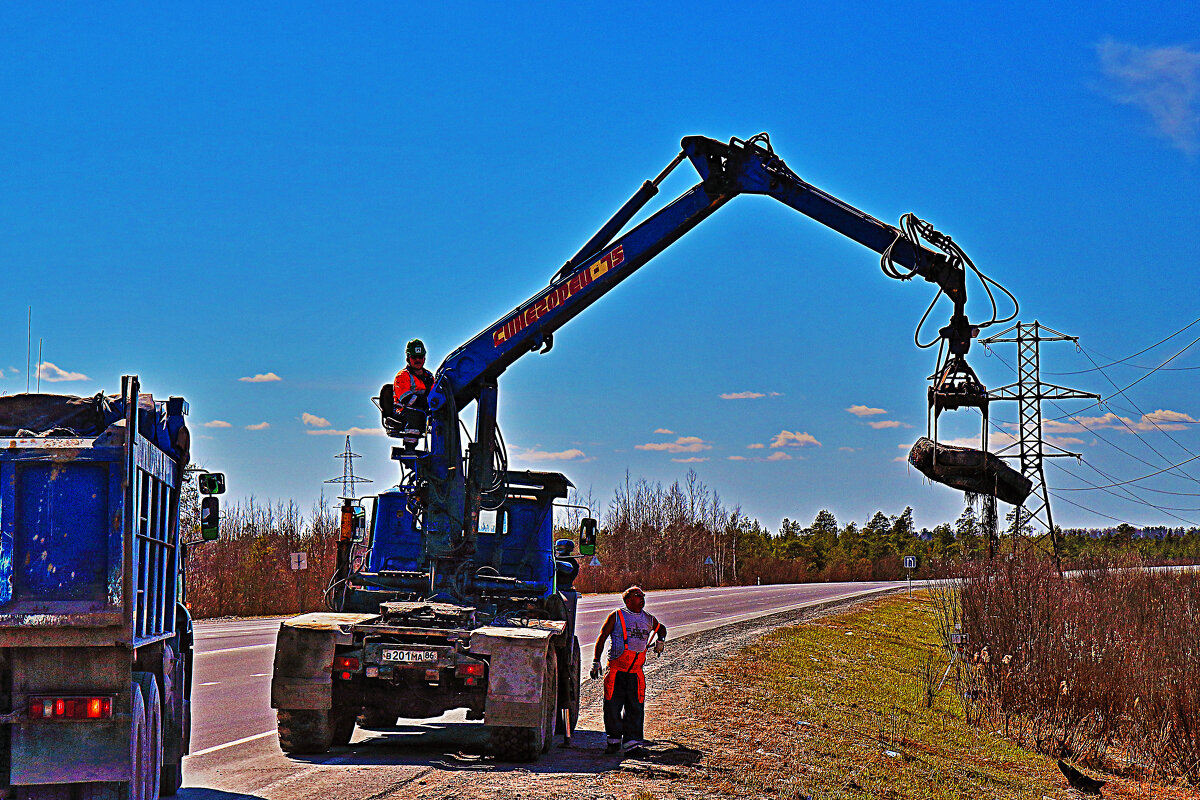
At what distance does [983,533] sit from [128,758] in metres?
16.4

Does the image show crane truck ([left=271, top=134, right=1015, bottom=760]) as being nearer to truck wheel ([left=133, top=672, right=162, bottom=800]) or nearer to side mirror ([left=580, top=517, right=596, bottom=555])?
side mirror ([left=580, top=517, right=596, bottom=555])

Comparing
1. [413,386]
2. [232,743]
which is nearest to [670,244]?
[413,386]

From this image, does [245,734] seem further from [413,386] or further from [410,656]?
[413,386]

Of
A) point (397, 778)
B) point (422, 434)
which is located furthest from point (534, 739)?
point (422, 434)

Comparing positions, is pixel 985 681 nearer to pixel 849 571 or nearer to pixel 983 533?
pixel 983 533

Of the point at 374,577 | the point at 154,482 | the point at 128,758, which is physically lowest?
the point at 128,758

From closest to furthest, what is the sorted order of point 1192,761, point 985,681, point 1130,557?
1. point 1192,761
2. point 985,681
3. point 1130,557

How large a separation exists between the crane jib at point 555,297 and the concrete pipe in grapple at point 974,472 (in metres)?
5.40

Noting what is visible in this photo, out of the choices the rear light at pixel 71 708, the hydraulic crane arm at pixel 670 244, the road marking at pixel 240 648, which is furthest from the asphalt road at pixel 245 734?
the hydraulic crane arm at pixel 670 244

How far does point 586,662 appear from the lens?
73.6 feet

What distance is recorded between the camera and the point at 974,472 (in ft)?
53.7

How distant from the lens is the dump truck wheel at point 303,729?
10805 millimetres

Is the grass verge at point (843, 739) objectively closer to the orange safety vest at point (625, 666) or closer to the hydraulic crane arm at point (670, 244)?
the orange safety vest at point (625, 666)

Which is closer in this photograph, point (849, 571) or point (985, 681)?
point (985, 681)
